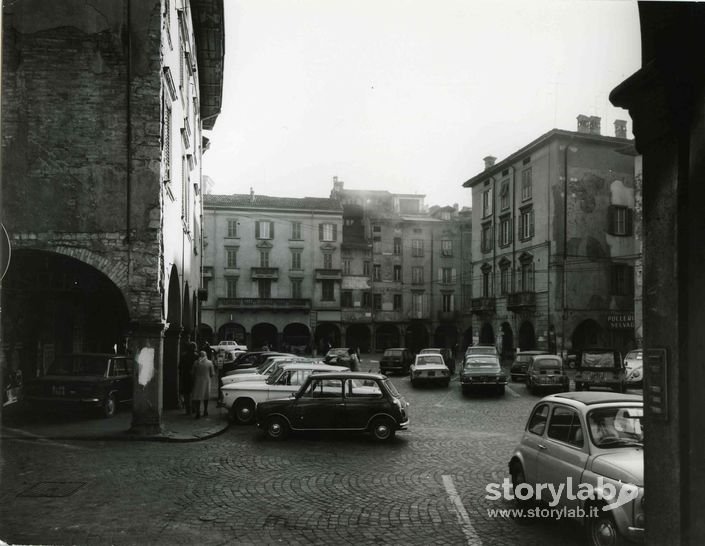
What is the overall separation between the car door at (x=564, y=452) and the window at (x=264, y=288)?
170 ft

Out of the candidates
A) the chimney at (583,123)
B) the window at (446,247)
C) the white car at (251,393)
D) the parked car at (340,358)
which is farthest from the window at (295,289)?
the white car at (251,393)

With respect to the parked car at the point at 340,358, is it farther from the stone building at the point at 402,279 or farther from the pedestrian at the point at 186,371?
the stone building at the point at 402,279

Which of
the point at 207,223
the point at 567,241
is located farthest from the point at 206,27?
the point at 207,223

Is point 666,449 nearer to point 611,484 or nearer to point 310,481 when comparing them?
point 611,484

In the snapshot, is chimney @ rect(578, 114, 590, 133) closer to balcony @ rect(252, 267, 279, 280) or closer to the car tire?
balcony @ rect(252, 267, 279, 280)

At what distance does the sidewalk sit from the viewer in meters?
12.5

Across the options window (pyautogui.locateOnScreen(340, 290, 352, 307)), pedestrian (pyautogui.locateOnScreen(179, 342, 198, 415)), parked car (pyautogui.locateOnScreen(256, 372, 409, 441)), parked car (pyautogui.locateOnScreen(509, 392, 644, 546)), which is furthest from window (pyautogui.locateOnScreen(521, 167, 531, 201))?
parked car (pyautogui.locateOnScreen(509, 392, 644, 546))

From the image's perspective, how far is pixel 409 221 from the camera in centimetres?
6325

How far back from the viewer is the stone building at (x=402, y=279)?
6106cm

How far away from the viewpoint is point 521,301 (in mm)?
40719

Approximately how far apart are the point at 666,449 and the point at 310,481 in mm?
5685

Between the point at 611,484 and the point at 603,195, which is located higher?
the point at 603,195

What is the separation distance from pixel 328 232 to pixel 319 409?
46459mm

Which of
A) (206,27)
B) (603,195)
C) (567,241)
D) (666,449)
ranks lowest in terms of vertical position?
(666,449)
